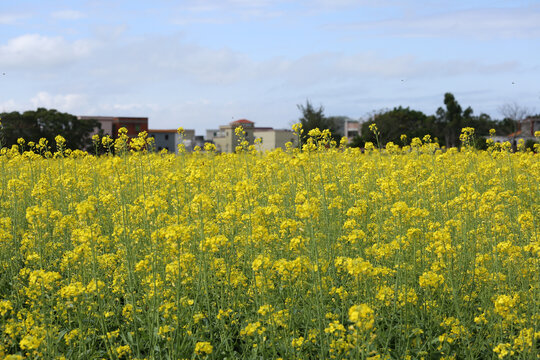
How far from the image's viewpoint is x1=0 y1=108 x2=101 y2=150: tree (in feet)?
117

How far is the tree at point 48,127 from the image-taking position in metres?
35.7

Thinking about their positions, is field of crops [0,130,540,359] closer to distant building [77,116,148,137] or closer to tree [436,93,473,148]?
tree [436,93,473,148]

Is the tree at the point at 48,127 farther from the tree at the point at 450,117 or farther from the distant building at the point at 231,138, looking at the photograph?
the tree at the point at 450,117

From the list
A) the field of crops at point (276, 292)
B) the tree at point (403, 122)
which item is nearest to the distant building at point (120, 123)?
the tree at point (403, 122)

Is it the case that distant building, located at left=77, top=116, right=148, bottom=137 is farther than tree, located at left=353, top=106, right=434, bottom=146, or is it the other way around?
distant building, located at left=77, top=116, right=148, bottom=137

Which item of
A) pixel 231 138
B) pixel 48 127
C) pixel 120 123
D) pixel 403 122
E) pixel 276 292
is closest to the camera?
pixel 276 292

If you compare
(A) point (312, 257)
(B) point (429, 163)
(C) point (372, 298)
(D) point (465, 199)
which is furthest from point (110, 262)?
(B) point (429, 163)

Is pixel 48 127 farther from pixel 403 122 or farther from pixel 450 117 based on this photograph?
pixel 450 117

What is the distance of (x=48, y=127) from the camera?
3834 cm

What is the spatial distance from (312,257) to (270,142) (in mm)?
63700

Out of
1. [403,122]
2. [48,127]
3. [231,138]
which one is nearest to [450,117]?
[403,122]

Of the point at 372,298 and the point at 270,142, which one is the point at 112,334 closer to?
the point at 372,298

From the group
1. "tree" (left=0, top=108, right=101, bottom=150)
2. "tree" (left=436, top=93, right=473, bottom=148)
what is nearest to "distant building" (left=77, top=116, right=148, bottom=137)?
"tree" (left=0, top=108, right=101, bottom=150)

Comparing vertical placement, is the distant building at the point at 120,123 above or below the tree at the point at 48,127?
above
